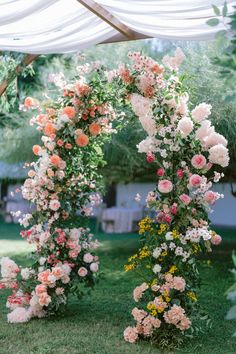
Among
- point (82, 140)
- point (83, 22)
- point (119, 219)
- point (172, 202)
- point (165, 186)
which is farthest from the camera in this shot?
point (119, 219)

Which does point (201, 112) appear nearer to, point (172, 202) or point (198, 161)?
point (198, 161)

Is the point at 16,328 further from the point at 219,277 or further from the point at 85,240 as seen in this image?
the point at 219,277

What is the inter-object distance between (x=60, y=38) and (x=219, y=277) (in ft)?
14.9

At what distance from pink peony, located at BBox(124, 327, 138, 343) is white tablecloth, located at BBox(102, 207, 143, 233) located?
32.0ft

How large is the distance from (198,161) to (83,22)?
158 centimetres

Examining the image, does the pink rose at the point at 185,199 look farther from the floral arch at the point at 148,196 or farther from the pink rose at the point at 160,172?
the pink rose at the point at 160,172

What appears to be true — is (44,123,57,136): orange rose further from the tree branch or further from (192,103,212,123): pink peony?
(192,103,212,123): pink peony

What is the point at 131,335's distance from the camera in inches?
173

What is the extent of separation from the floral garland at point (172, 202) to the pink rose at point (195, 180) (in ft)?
0.04

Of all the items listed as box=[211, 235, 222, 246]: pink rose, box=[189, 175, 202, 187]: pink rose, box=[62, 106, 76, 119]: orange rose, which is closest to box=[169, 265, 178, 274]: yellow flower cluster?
box=[211, 235, 222, 246]: pink rose

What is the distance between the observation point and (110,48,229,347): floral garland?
427 centimetres

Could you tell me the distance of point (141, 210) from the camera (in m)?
14.9

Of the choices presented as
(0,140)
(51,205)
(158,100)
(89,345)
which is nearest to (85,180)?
(51,205)

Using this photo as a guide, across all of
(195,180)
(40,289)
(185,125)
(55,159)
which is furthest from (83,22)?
(40,289)
